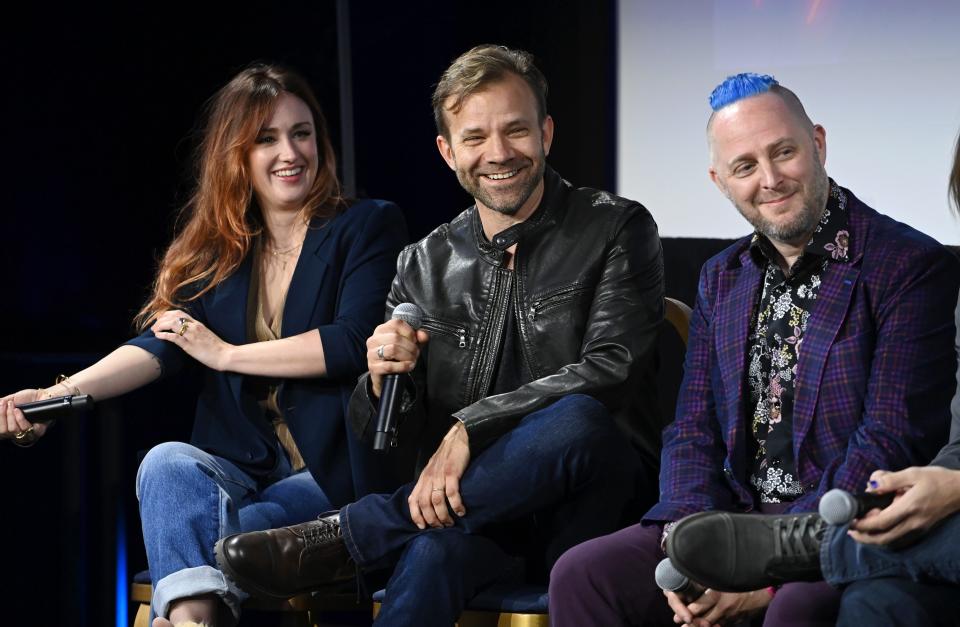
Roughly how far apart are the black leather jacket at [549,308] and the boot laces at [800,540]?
64 cm

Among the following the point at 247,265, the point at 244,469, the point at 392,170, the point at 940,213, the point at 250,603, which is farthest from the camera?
the point at 392,170

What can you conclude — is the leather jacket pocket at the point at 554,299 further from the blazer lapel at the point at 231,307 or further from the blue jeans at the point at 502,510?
the blazer lapel at the point at 231,307

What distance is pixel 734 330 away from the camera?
240cm

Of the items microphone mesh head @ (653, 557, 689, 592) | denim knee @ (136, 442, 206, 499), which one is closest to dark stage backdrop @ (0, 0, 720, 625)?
denim knee @ (136, 442, 206, 499)

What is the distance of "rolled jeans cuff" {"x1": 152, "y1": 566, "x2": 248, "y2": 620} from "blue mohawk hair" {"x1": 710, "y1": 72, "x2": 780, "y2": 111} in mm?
1339

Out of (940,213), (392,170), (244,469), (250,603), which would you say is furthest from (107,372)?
(940,213)

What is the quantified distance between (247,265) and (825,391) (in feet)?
4.95

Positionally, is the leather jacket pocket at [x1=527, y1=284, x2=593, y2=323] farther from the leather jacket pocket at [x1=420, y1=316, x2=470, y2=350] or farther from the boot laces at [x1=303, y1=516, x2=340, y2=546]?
the boot laces at [x1=303, y1=516, x2=340, y2=546]

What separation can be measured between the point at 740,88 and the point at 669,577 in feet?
3.03

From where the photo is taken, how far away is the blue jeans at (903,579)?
6.09 ft

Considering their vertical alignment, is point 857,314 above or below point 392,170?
below

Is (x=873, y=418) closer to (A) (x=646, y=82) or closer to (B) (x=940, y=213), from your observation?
(B) (x=940, y=213)

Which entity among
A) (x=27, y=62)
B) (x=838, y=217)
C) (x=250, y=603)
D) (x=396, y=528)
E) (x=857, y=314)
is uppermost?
(x=27, y=62)

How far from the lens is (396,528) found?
2439 mm
